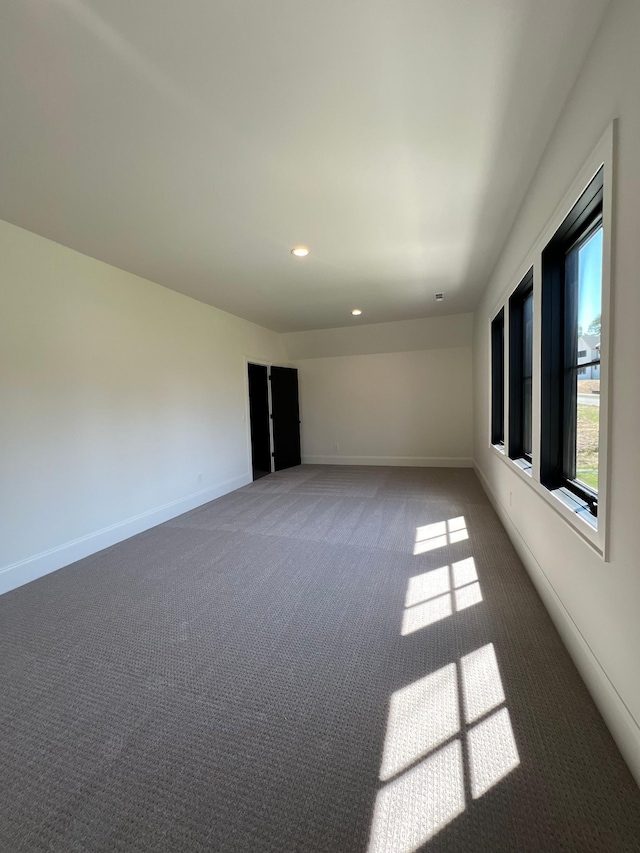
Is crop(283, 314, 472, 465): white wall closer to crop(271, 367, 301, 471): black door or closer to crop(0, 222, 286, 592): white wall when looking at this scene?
crop(271, 367, 301, 471): black door

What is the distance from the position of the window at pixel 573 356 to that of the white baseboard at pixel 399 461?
14.6 feet

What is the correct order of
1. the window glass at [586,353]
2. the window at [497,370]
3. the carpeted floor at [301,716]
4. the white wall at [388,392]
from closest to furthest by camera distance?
1. the carpeted floor at [301,716]
2. the window glass at [586,353]
3. the window at [497,370]
4. the white wall at [388,392]

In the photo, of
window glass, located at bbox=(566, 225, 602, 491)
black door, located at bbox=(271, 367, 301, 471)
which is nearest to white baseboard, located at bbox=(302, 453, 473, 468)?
black door, located at bbox=(271, 367, 301, 471)

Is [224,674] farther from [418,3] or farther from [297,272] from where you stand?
[297,272]

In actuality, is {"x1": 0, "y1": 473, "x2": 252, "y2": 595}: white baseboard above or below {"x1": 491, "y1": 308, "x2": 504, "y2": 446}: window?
below

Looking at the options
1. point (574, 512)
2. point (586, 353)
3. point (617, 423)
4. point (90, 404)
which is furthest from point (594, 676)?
point (90, 404)

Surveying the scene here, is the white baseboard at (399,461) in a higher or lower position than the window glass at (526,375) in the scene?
lower

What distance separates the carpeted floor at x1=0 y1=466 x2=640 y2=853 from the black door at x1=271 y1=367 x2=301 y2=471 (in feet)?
12.9

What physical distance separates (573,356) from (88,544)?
12.7 feet

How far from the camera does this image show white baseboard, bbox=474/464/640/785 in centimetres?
120

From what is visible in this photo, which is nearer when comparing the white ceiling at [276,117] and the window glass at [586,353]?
the white ceiling at [276,117]

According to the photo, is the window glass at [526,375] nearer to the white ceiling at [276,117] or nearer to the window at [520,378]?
the window at [520,378]

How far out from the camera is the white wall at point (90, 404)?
2674 mm

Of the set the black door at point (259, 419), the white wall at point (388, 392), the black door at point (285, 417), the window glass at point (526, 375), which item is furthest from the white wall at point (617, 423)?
the black door at point (259, 419)
